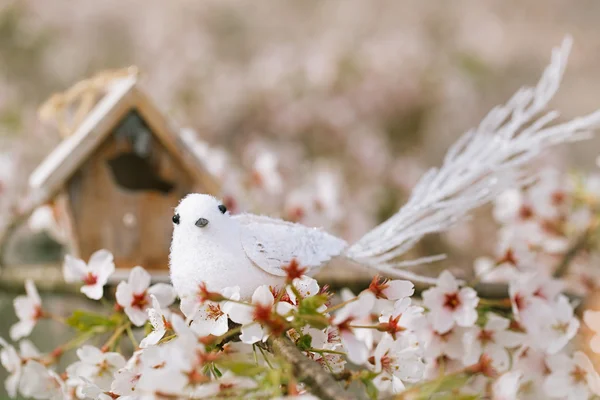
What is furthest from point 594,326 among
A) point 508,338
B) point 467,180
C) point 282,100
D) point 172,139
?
point 282,100

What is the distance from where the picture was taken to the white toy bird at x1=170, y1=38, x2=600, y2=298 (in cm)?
53

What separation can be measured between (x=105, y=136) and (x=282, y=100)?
1286mm

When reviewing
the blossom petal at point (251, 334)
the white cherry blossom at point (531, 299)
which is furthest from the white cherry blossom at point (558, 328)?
the blossom petal at point (251, 334)

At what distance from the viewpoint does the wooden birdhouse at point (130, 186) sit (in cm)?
89

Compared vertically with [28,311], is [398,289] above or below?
below

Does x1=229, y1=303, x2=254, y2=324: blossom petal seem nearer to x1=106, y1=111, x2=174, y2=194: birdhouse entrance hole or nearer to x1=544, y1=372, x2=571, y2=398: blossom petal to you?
x1=544, y1=372, x2=571, y2=398: blossom petal

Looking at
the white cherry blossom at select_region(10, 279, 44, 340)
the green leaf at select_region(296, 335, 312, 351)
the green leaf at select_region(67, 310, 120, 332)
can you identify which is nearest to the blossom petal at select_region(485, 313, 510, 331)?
the green leaf at select_region(296, 335, 312, 351)

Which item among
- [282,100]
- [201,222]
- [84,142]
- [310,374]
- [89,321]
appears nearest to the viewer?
[310,374]

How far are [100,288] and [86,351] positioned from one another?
2.4 inches

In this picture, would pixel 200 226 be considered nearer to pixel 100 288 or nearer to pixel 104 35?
pixel 100 288

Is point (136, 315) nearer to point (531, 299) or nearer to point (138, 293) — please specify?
point (138, 293)

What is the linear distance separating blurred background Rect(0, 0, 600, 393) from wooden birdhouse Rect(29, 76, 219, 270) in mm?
142

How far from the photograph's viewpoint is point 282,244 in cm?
55

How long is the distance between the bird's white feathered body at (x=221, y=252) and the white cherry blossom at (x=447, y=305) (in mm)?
123
